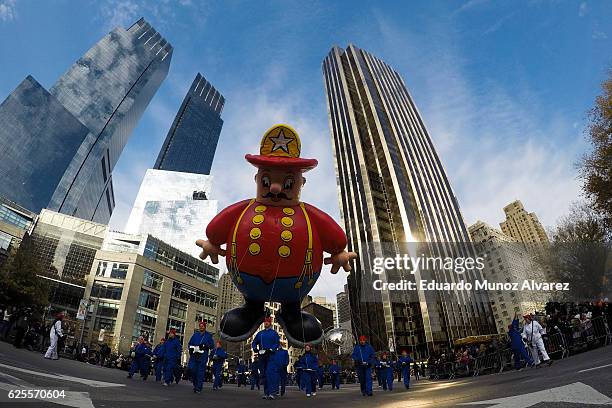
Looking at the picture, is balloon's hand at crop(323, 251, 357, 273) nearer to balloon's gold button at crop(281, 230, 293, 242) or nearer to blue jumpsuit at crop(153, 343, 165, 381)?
balloon's gold button at crop(281, 230, 293, 242)

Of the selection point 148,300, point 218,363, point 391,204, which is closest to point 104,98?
point 148,300

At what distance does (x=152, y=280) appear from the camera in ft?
163

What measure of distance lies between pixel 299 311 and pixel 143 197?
4470 inches

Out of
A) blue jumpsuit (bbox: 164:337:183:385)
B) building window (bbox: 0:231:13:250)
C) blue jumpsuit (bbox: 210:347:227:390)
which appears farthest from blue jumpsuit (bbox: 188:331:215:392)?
building window (bbox: 0:231:13:250)

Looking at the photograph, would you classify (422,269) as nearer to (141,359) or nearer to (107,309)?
(107,309)

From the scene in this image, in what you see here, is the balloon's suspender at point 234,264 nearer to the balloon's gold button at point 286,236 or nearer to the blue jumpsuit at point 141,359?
the balloon's gold button at point 286,236

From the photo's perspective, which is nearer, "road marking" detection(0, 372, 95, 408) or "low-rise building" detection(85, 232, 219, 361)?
"road marking" detection(0, 372, 95, 408)

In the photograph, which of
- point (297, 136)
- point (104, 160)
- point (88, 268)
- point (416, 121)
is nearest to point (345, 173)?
point (416, 121)

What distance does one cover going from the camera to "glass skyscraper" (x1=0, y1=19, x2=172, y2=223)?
85.2 m

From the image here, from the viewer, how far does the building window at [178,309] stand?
51.0 meters

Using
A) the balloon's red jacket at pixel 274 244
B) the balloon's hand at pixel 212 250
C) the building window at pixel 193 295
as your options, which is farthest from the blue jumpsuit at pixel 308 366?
the building window at pixel 193 295

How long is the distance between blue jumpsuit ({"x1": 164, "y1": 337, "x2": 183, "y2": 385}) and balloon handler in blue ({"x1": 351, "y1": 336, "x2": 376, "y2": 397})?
4.34m

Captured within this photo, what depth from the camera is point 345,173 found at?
6969 centimetres

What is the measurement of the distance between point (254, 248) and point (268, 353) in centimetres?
211
